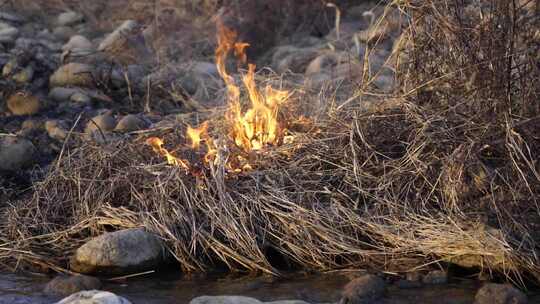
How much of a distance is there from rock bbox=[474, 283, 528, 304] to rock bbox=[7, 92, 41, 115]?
535 cm

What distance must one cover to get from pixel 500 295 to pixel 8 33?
26.6 feet

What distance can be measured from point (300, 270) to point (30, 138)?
11.2ft

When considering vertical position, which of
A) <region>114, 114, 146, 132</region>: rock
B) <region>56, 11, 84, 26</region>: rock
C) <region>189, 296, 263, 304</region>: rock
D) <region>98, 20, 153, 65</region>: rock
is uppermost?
<region>56, 11, 84, 26</region>: rock

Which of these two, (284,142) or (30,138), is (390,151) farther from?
(30,138)

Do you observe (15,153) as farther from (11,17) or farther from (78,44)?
(11,17)

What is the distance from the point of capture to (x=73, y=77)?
31.5ft

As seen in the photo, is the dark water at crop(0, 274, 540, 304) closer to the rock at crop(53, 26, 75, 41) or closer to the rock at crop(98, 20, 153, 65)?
the rock at crop(98, 20, 153, 65)

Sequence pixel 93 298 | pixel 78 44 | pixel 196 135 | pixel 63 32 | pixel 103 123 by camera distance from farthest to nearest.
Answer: pixel 63 32, pixel 78 44, pixel 103 123, pixel 196 135, pixel 93 298

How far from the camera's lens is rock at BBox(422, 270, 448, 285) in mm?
5219

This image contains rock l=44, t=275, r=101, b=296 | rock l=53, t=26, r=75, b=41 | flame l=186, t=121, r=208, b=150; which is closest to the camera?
rock l=44, t=275, r=101, b=296

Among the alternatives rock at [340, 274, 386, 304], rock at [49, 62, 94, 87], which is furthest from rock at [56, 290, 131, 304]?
rock at [49, 62, 94, 87]

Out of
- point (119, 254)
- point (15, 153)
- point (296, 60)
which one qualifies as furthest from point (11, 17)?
→ point (119, 254)

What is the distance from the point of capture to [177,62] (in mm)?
10430

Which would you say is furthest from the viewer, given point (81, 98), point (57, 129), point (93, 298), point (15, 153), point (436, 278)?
point (81, 98)
